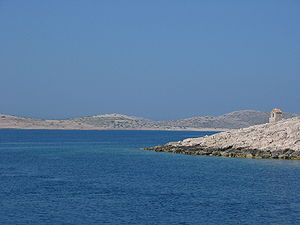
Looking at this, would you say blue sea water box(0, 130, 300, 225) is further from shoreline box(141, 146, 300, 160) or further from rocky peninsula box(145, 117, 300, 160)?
rocky peninsula box(145, 117, 300, 160)

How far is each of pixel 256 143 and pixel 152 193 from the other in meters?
40.7

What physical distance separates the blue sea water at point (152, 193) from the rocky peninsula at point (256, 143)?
19.1ft

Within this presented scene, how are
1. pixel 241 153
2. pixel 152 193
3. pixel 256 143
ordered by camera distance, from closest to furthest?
pixel 152 193
pixel 241 153
pixel 256 143

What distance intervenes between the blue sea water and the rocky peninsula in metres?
5.82

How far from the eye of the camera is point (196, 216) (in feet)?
113

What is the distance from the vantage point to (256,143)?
81062mm

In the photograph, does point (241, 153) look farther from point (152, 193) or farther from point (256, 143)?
point (152, 193)

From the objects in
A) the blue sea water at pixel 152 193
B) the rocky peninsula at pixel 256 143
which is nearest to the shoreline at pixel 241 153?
the rocky peninsula at pixel 256 143

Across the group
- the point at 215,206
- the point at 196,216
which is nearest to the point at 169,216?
the point at 196,216

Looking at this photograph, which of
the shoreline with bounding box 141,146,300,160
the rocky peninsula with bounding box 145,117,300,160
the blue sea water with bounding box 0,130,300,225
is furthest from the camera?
the rocky peninsula with bounding box 145,117,300,160

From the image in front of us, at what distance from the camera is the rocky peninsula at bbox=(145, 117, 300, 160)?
Result: 76.0m

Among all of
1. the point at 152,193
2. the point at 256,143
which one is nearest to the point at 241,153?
the point at 256,143

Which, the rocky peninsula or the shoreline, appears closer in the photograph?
the shoreline

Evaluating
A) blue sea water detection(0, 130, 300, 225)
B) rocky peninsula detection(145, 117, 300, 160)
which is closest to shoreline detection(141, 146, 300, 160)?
rocky peninsula detection(145, 117, 300, 160)
